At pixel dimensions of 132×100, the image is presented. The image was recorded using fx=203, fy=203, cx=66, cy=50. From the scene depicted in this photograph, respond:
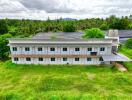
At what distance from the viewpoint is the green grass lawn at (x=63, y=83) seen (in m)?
23.6

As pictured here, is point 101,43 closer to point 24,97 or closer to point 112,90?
point 112,90

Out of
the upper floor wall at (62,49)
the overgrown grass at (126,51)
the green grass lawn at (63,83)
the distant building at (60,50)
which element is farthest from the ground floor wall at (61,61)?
the overgrown grass at (126,51)

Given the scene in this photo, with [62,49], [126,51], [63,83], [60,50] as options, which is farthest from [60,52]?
[126,51]

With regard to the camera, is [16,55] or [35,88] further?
[16,55]

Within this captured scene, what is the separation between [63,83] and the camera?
28.2 meters

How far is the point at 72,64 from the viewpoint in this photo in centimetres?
3875

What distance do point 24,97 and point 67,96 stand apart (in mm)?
4968

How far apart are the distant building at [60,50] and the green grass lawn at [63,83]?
4.73 ft

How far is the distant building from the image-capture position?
3800cm

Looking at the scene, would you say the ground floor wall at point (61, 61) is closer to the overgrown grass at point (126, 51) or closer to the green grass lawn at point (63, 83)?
the green grass lawn at point (63, 83)

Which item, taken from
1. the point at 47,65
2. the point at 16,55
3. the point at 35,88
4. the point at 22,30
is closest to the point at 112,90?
the point at 35,88

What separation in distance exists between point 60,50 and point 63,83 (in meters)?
11.3

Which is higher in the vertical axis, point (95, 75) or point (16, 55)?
point (16, 55)

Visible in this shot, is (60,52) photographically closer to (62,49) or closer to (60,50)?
(60,50)
